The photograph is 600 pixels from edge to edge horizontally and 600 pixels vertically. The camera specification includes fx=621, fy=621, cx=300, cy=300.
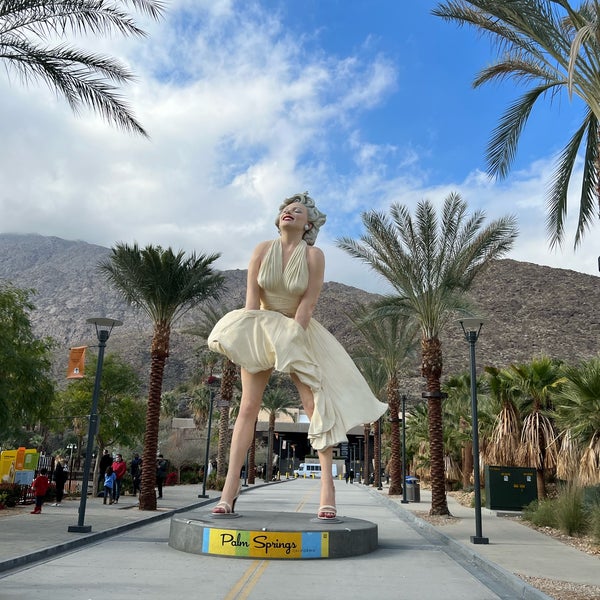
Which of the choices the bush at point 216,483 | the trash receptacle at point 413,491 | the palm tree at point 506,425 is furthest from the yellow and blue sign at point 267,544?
the bush at point 216,483

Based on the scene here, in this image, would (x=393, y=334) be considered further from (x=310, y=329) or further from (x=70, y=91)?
(x=70, y=91)

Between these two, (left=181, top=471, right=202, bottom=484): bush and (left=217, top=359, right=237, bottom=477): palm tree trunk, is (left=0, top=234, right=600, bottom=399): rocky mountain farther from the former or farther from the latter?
(left=217, top=359, right=237, bottom=477): palm tree trunk

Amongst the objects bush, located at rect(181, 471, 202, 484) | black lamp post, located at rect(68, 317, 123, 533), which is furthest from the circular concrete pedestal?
bush, located at rect(181, 471, 202, 484)

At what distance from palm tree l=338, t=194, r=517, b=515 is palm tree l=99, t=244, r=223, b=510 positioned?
5332 mm

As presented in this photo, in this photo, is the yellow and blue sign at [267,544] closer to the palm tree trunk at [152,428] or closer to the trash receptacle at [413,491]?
the palm tree trunk at [152,428]

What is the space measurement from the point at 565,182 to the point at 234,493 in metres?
9.12

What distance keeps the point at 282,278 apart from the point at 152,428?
309 inches

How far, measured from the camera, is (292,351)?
10898 millimetres

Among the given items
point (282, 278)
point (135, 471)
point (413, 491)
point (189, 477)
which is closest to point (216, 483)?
point (135, 471)

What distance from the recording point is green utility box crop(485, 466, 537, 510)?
17.8m

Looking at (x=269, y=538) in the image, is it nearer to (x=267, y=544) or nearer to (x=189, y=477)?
(x=267, y=544)

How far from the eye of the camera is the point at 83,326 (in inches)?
6122

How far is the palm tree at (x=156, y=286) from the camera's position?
1736 centimetres

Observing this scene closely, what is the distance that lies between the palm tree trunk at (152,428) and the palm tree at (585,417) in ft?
34.0
